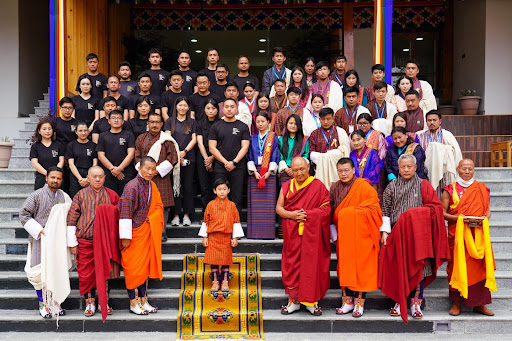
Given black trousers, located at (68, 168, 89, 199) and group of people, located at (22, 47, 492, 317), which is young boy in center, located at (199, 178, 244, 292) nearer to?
group of people, located at (22, 47, 492, 317)

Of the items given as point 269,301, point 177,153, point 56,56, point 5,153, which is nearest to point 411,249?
point 269,301

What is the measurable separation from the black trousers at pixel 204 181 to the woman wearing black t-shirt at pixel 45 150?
1.66m

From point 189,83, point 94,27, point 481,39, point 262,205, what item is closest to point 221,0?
point 94,27

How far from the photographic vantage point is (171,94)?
282 inches

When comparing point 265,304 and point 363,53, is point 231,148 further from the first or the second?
point 363,53

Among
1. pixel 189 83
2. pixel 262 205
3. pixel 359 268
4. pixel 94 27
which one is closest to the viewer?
pixel 359 268

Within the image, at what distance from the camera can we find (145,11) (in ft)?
37.8

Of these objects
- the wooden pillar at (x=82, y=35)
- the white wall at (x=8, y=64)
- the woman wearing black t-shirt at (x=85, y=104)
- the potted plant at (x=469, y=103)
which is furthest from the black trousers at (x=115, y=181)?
the potted plant at (x=469, y=103)

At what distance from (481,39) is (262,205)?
22.7 feet

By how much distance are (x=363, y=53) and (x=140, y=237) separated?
805 cm

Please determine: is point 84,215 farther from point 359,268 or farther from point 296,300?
point 359,268

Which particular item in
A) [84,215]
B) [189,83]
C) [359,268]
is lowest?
[359,268]

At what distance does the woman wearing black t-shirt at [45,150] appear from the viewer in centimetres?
615

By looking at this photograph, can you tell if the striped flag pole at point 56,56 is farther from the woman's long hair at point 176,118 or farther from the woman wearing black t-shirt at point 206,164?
the woman wearing black t-shirt at point 206,164
